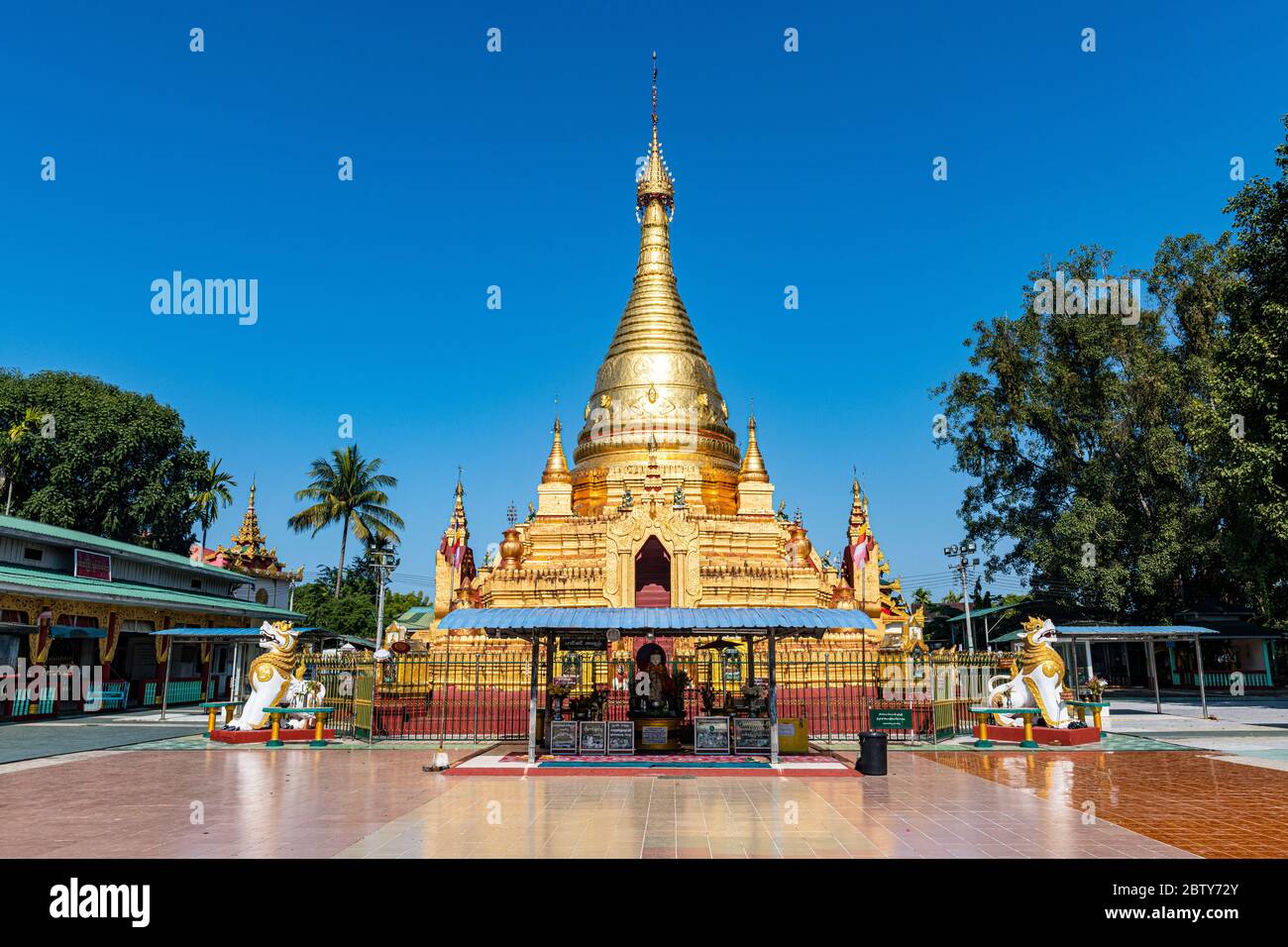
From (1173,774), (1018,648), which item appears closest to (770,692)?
(1173,774)

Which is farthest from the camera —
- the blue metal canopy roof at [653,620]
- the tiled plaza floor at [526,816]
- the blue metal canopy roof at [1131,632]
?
the blue metal canopy roof at [1131,632]

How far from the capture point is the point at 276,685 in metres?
22.3

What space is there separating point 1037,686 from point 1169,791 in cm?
729

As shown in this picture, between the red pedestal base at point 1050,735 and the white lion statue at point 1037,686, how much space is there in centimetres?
38

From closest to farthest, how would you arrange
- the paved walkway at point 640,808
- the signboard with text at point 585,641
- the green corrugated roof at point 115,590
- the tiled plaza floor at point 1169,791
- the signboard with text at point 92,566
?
1. the paved walkway at point 640,808
2. the tiled plaza floor at point 1169,791
3. the signboard with text at point 585,641
4. the green corrugated roof at point 115,590
5. the signboard with text at point 92,566

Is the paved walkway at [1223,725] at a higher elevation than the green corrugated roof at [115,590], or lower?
lower

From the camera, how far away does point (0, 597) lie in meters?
25.7

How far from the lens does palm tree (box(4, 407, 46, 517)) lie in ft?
154

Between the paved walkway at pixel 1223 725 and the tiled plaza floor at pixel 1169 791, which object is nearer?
the tiled plaza floor at pixel 1169 791

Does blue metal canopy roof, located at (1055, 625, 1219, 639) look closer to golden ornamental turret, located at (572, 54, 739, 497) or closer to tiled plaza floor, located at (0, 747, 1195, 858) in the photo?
tiled plaza floor, located at (0, 747, 1195, 858)

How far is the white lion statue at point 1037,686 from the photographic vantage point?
21.1 meters

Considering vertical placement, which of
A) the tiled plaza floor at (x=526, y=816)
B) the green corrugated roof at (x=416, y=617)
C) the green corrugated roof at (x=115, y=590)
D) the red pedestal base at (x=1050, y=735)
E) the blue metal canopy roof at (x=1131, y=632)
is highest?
the green corrugated roof at (x=115, y=590)

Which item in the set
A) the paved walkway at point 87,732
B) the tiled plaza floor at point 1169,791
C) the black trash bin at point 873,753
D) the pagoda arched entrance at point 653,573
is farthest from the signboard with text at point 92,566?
the tiled plaza floor at point 1169,791

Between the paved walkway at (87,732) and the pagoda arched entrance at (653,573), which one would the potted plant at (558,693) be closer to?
the paved walkway at (87,732)
